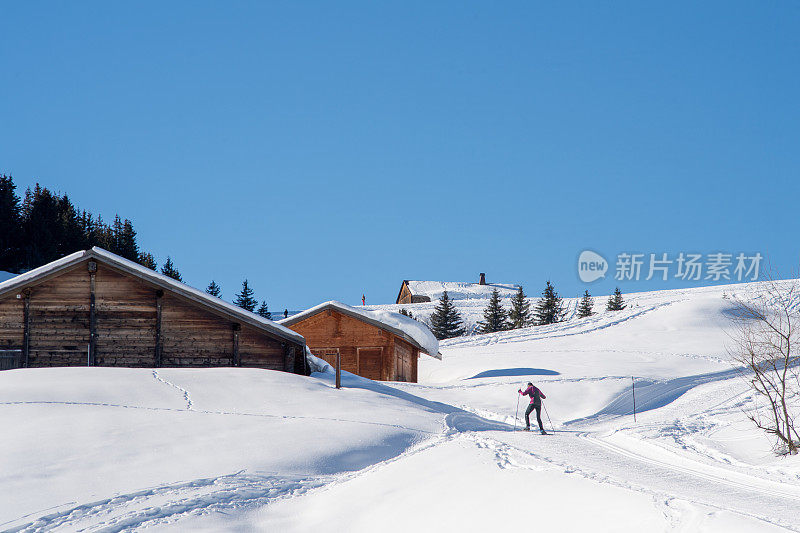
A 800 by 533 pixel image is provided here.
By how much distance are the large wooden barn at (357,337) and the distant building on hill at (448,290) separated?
86.4m

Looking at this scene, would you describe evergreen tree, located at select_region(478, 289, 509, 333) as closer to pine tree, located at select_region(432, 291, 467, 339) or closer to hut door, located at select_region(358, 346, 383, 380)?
pine tree, located at select_region(432, 291, 467, 339)

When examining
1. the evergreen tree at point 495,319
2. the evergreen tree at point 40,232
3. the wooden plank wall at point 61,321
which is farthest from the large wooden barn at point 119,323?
the evergreen tree at point 495,319

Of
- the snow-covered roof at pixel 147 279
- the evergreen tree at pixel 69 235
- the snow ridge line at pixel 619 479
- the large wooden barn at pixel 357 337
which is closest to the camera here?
the snow ridge line at pixel 619 479

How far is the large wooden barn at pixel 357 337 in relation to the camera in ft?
110

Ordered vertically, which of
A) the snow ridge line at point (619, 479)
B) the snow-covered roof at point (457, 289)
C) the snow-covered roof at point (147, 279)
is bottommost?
the snow ridge line at point (619, 479)

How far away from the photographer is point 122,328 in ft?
76.7

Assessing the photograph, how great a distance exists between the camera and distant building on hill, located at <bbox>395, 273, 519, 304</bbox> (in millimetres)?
123375

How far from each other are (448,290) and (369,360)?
94.2 metres

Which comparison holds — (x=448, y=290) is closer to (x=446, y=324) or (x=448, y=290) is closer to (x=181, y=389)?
(x=446, y=324)

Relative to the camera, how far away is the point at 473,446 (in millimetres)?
13648

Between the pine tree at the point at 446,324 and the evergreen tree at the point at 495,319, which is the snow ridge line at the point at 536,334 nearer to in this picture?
the pine tree at the point at 446,324

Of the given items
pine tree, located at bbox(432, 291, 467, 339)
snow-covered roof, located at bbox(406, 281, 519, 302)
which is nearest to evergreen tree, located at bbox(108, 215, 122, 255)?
pine tree, located at bbox(432, 291, 467, 339)

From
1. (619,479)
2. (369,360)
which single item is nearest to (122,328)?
(369,360)

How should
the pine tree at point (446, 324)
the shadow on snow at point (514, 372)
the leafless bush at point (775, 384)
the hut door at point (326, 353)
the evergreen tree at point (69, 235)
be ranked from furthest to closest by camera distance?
the pine tree at point (446, 324) < the evergreen tree at point (69, 235) < the shadow on snow at point (514, 372) < the hut door at point (326, 353) < the leafless bush at point (775, 384)
